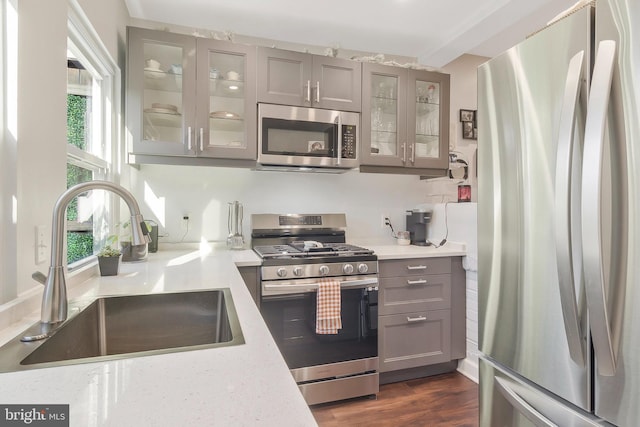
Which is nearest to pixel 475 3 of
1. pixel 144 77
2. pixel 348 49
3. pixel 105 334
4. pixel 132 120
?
pixel 348 49

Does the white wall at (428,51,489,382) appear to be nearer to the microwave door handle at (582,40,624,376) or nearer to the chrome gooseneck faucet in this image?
the microwave door handle at (582,40,624,376)

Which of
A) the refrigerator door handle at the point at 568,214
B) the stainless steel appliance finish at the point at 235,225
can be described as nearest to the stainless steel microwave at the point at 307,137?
the stainless steel appliance finish at the point at 235,225

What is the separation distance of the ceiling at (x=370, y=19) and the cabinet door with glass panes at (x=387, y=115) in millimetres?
342

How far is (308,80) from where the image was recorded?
7.65 feet

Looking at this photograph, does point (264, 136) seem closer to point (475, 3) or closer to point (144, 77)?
point (144, 77)

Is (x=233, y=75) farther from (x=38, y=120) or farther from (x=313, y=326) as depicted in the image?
(x=313, y=326)

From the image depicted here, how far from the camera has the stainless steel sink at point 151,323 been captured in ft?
3.36

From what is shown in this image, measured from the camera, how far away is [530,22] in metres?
2.50

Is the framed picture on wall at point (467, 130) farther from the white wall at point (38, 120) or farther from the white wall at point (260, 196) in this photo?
the white wall at point (38, 120)

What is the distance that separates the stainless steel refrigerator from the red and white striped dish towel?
87 cm

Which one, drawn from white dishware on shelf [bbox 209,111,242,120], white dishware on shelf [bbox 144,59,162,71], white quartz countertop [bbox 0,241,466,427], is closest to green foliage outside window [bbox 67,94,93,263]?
white dishware on shelf [bbox 144,59,162,71]

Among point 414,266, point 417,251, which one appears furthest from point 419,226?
point 414,266

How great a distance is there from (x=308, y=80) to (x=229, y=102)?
58cm

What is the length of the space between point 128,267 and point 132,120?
94 cm
